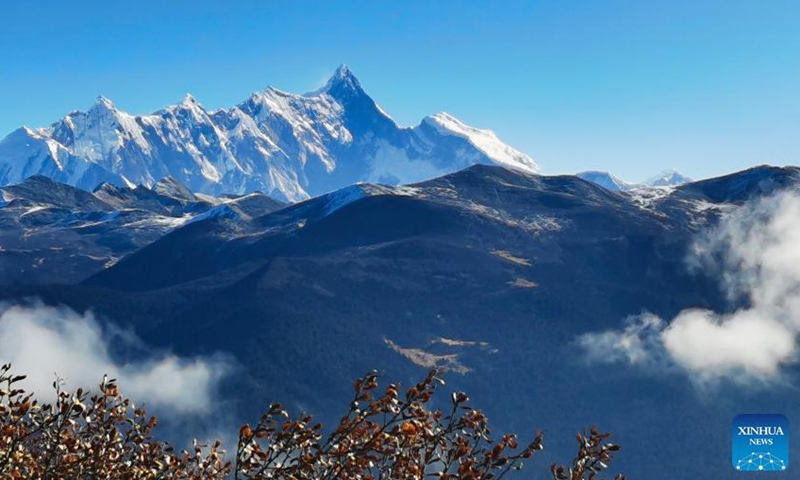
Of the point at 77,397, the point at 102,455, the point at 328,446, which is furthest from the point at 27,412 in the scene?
the point at 328,446

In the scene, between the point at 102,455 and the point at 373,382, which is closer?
the point at 373,382

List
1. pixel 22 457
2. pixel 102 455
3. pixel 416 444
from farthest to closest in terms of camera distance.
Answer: pixel 102 455, pixel 22 457, pixel 416 444

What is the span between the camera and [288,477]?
608 inches

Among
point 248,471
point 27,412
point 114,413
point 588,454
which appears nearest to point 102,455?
point 114,413

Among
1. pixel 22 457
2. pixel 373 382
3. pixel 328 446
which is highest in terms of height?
pixel 373 382

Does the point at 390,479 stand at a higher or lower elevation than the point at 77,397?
higher

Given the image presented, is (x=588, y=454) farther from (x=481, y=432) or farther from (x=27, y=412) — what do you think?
(x=27, y=412)

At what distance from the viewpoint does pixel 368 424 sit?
15.6 meters

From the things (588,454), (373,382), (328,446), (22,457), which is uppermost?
(588,454)

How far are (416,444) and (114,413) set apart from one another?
26.4 feet

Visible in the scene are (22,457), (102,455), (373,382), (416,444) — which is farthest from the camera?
(102,455)

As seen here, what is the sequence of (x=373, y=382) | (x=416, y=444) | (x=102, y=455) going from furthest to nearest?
(x=102, y=455), (x=416, y=444), (x=373, y=382)

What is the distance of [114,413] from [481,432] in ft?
31.1

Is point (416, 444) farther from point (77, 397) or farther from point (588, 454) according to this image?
point (77, 397)
